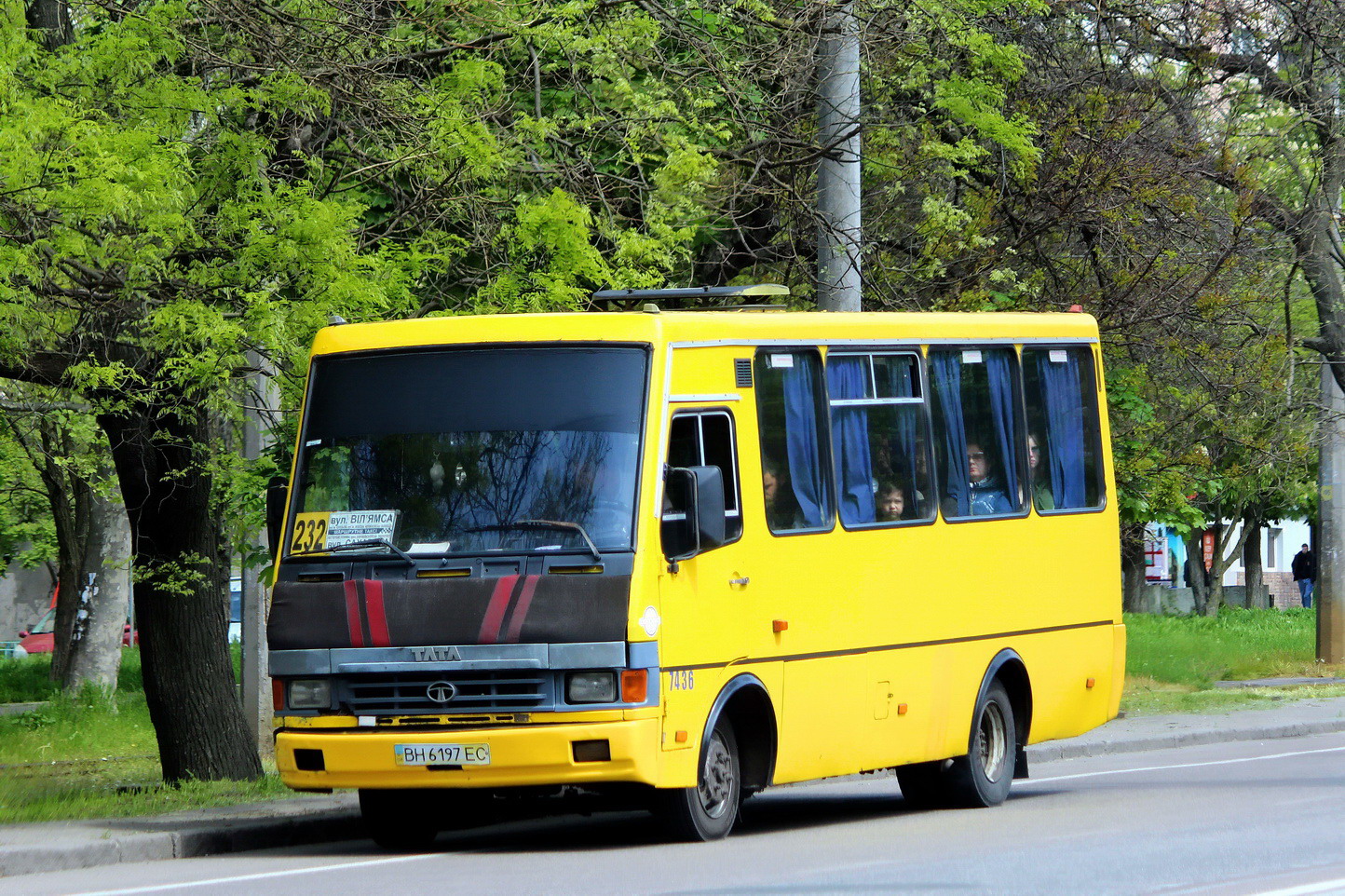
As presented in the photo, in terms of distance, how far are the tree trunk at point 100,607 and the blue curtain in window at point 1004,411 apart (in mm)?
18694

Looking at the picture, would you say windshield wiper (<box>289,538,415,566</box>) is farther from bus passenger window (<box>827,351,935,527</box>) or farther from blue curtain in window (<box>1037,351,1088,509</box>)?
blue curtain in window (<box>1037,351,1088,509</box>)

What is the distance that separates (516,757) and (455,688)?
50 centimetres

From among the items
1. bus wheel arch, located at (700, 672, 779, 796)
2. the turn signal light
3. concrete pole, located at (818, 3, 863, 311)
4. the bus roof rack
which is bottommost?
bus wheel arch, located at (700, 672, 779, 796)

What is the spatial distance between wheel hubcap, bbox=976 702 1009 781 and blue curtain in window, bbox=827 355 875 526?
204cm

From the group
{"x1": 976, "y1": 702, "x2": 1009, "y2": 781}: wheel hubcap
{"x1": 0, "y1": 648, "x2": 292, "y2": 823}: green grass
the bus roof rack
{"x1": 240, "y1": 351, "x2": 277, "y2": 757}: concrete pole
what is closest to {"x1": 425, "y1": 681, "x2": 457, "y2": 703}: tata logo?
{"x1": 0, "y1": 648, "x2": 292, "y2": 823}: green grass

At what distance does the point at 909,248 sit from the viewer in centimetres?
2011

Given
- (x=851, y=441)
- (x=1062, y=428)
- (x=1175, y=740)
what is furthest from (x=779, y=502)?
(x=1175, y=740)

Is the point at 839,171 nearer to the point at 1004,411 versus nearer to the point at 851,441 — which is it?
the point at 1004,411

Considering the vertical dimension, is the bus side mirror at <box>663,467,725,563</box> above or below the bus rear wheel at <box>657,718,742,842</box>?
above

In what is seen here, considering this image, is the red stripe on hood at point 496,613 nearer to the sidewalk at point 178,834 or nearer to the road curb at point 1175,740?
the sidewalk at point 178,834

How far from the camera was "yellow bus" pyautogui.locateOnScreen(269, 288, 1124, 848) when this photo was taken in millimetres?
10586

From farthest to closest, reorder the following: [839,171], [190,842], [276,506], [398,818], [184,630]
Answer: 1. [184,630]
2. [839,171]
3. [398,818]
4. [276,506]
5. [190,842]

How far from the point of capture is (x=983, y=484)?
14.0 meters

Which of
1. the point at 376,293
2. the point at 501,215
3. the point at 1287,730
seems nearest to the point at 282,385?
the point at 376,293
